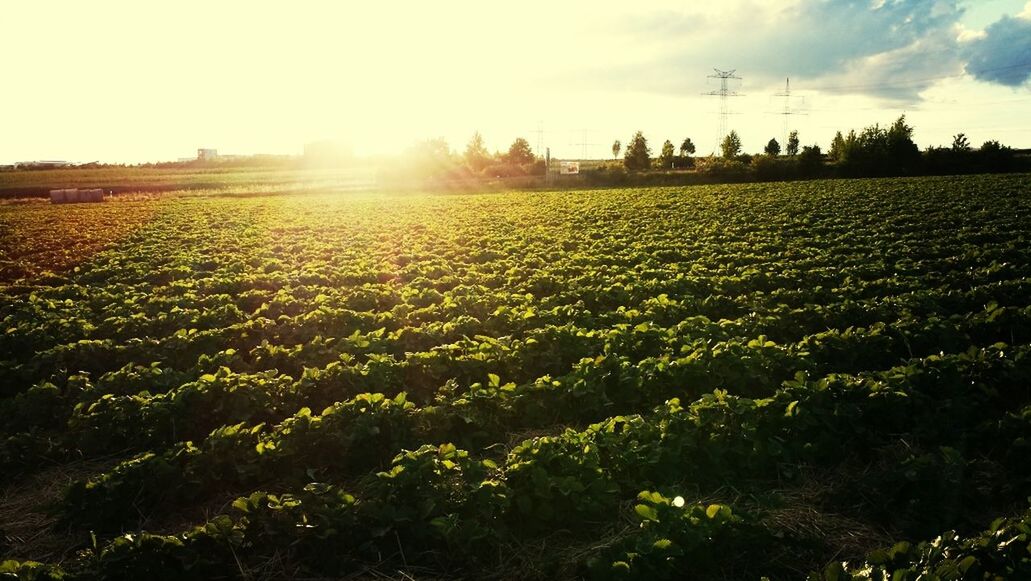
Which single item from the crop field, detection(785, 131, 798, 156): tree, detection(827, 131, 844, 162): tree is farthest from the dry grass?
detection(785, 131, 798, 156): tree

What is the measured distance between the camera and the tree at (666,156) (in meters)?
98.8

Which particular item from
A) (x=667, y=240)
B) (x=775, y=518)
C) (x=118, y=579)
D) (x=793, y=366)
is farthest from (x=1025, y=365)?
(x=667, y=240)

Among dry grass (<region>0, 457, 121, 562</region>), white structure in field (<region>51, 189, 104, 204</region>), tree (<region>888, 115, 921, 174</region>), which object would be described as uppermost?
tree (<region>888, 115, 921, 174</region>)

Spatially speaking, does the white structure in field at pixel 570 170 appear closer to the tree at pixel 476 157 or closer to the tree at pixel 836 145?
the tree at pixel 476 157

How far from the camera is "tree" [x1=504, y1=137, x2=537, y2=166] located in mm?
94938

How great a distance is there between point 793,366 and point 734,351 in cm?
82

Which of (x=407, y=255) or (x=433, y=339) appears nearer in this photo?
(x=433, y=339)

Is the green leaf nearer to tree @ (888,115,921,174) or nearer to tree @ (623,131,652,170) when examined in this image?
tree @ (888,115,921,174)

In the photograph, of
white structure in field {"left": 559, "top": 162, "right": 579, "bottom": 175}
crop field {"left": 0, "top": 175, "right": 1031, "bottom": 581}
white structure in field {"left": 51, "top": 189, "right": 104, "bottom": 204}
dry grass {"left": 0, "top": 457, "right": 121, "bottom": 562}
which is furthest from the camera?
white structure in field {"left": 559, "top": 162, "right": 579, "bottom": 175}

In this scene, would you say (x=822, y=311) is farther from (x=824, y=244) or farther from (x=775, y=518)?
(x=824, y=244)

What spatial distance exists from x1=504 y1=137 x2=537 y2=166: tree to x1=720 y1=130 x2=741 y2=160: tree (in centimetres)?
3477

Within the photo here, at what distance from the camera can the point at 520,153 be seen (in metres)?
100

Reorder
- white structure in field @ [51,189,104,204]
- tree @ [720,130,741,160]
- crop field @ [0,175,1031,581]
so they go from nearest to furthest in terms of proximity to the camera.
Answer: crop field @ [0,175,1031,581]
white structure in field @ [51,189,104,204]
tree @ [720,130,741,160]

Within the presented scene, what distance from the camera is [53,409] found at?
7.85 meters
